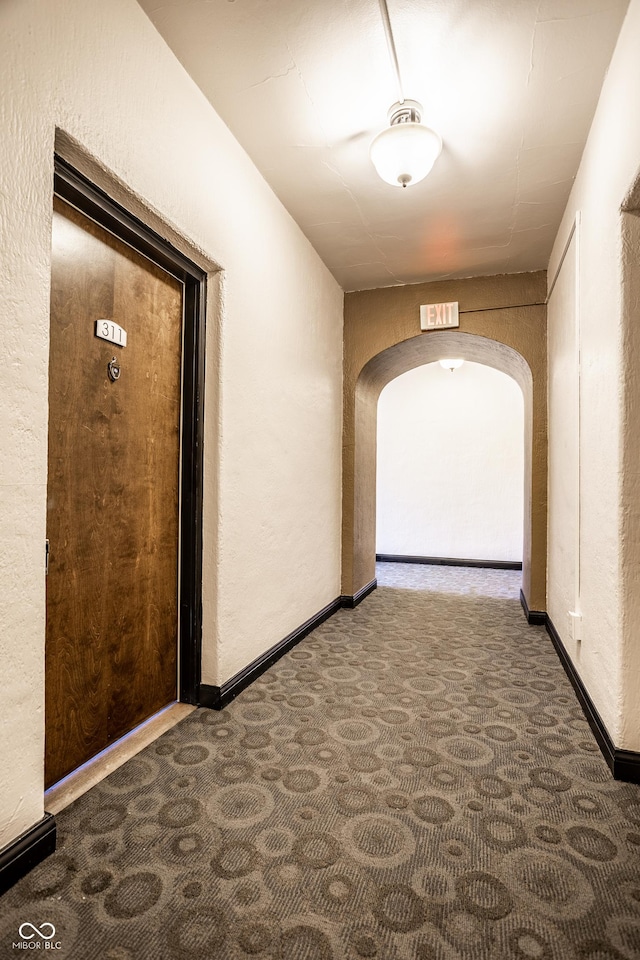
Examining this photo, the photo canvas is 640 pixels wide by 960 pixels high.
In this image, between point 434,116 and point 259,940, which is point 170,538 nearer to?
point 259,940

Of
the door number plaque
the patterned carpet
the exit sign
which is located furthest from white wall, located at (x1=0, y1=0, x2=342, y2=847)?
the exit sign

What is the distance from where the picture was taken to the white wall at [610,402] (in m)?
1.84

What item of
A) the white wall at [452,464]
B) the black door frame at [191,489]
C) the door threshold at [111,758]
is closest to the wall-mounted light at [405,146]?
the black door frame at [191,489]

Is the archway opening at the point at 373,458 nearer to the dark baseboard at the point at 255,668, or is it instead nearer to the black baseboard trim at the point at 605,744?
the dark baseboard at the point at 255,668

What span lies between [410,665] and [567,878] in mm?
1639

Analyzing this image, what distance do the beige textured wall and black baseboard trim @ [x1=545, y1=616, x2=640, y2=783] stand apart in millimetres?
1355

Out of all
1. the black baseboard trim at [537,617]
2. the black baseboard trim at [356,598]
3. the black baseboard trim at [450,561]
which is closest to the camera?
the black baseboard trim at [537,617]

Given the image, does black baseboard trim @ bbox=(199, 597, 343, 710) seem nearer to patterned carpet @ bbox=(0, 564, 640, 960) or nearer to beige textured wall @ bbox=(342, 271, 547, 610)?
patterned carpet @ bbox=(0, 564, 640, 960)

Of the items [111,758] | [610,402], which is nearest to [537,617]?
[610,402]

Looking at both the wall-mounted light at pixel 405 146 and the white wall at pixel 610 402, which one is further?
the wall-mounted light at pixel 405 146

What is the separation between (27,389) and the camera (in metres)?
1.37

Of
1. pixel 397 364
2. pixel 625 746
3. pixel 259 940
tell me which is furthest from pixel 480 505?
pixel 259 940

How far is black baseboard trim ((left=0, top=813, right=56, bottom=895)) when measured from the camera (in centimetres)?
128

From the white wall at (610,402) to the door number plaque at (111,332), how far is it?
6.41ft
